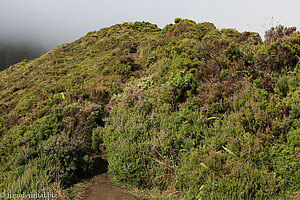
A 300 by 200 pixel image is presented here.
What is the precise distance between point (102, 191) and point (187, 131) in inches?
101

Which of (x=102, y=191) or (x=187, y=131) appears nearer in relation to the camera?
(x=102, y=191)

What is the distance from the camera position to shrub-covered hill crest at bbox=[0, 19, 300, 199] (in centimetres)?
373

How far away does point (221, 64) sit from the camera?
22.3ft

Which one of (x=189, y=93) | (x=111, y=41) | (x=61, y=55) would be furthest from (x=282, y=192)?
(x=61, y=55)

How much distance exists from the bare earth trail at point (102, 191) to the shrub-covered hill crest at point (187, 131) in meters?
0.27

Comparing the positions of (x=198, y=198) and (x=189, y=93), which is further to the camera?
(x=189, y=93)

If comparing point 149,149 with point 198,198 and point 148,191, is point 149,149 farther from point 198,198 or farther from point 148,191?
point 198,198

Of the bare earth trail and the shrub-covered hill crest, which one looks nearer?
the shrub-covered hill crest

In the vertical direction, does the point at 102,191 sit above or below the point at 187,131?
below

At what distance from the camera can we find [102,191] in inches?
169

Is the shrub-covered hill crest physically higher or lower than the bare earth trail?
higher

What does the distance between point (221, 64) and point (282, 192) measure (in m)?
4.63

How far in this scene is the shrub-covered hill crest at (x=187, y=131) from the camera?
3.73 m

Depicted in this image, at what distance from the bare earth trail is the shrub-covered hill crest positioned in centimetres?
27
